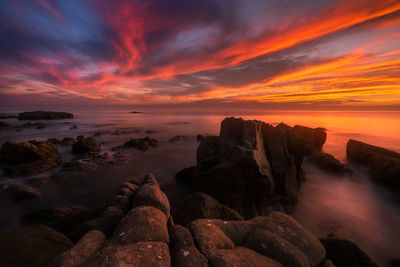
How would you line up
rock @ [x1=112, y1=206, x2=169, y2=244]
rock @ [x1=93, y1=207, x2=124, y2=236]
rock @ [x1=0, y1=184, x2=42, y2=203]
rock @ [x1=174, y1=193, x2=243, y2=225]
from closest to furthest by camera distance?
rock @ [x1=112, y1=206, x2=169, y2=244]
rock @ [x1=93, y1=207, x2=124, y2=236]
rock @ [x1=174, y1=193, x2=243, y2=225]
rock @ [x1=0, y1=184, x2=42, y2=203]

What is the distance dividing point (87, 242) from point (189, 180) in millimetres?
12633

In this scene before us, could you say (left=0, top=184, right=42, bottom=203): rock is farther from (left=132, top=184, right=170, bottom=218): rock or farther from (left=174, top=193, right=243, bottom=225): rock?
(left=132, top=184, right=170, bottom=218): rock

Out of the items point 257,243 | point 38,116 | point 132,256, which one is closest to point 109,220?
point 132,256

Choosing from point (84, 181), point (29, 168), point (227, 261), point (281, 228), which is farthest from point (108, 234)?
point (29, 168)

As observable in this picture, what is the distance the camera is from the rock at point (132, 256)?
9.37 feet

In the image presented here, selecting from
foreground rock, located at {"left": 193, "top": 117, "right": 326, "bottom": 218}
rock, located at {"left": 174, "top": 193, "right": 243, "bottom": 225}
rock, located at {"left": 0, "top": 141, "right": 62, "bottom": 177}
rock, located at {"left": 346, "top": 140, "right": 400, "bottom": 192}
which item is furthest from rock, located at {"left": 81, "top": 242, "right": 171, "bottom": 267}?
rock, located at {"left": 346, "top": 140, "right": 400, "bottom": 192}

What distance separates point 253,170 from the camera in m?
10.5

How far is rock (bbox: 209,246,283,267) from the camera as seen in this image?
10.6ft

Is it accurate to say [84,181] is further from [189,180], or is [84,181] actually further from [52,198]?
[189,180]

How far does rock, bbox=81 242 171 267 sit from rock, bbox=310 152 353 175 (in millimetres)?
23269

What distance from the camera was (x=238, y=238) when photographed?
4.31 m

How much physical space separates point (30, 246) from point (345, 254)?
457 inches

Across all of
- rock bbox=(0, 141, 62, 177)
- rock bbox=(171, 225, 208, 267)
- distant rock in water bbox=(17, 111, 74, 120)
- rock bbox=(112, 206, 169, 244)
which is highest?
distant rock in water bbox=(17, 111, 74, 120)

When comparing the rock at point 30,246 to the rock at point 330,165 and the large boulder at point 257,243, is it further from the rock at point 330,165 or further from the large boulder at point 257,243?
the rock at point 330,165
